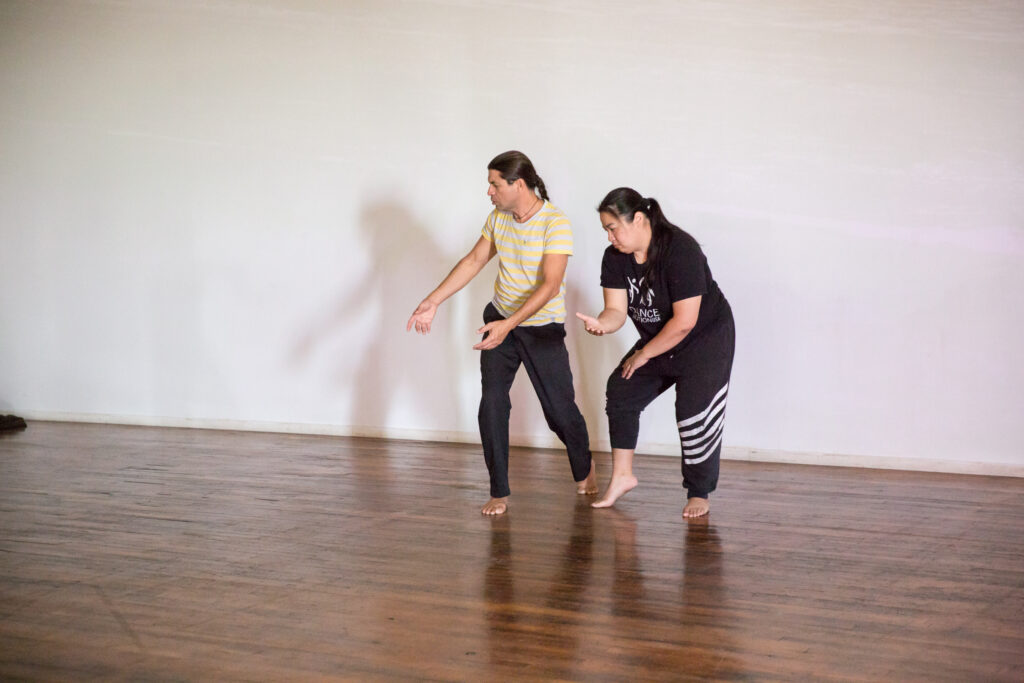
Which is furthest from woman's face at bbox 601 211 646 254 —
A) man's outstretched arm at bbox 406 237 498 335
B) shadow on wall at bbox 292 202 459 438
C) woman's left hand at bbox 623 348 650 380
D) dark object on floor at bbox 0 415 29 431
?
dark object on floor at bbox 0 415 29 431

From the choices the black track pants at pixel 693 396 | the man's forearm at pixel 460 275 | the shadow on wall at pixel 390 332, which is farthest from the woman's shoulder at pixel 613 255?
the shadow on wall at pixel 390 332

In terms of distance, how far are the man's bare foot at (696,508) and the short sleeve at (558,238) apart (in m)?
0.97

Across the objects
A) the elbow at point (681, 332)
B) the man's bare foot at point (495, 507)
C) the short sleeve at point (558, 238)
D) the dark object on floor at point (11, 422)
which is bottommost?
the dark object on floor at point (11, 422)

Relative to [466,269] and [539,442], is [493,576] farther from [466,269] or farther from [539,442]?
[539,442]

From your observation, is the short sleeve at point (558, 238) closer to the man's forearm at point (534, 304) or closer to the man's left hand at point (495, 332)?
the man's forearm at point (534, 304)

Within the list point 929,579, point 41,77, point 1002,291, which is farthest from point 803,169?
point 41,77

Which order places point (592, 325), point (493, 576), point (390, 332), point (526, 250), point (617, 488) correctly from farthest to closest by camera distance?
point (390, 332) → point (617, 488) → point (526, 250) → point (592, 325) → point (493, 576)

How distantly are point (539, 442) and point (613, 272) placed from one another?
160cm

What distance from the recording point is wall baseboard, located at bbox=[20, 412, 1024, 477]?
4.32m

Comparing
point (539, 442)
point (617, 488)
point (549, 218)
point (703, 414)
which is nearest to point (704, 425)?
point (703, 414)

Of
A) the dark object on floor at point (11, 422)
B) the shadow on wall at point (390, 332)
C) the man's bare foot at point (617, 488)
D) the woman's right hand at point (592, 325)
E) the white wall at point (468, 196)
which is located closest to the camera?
the woman's right hand at point (592, 325)

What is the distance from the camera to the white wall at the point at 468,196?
428cm

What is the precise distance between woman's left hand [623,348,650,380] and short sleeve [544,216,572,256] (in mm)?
424

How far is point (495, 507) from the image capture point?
137 inches
